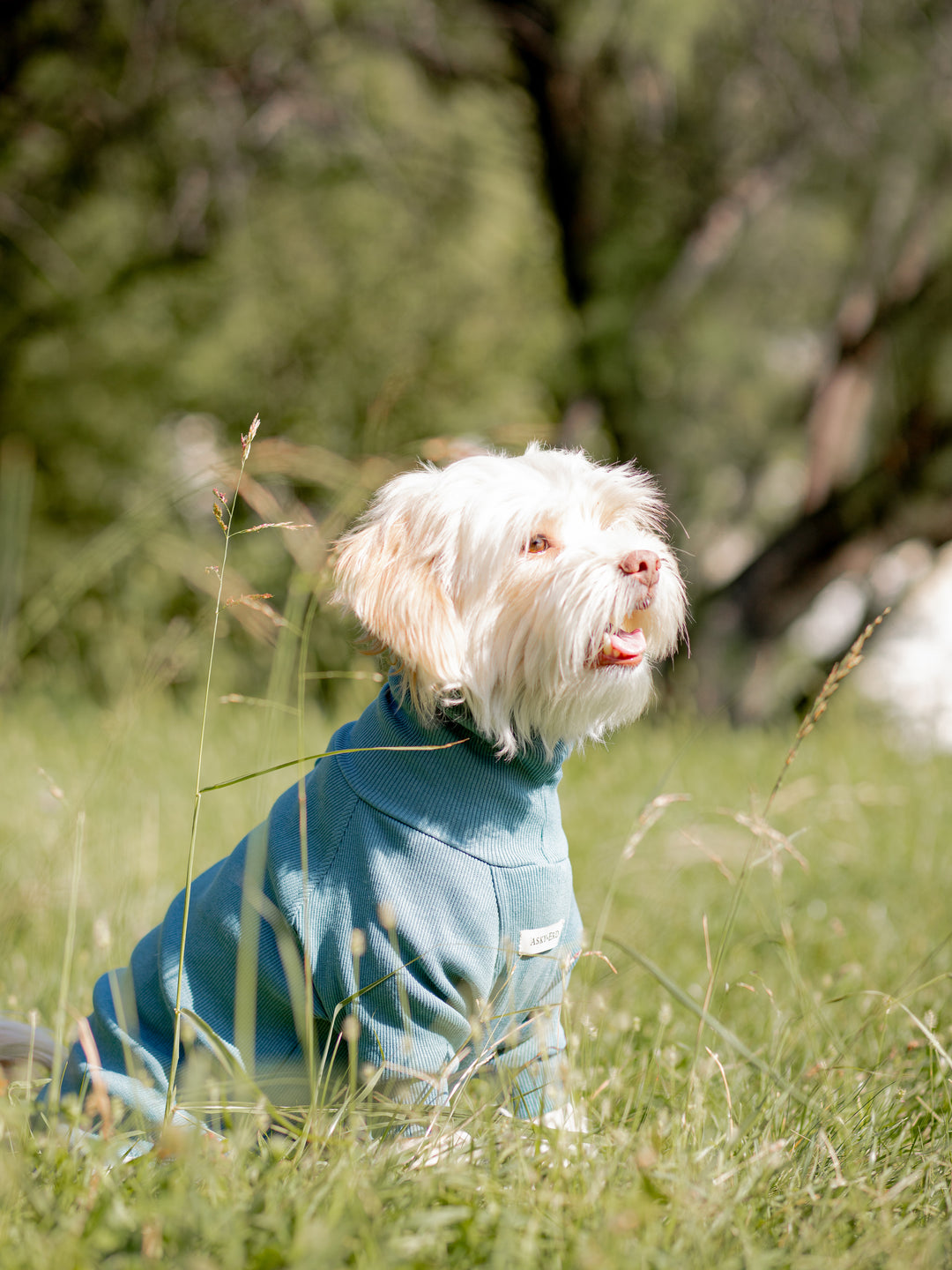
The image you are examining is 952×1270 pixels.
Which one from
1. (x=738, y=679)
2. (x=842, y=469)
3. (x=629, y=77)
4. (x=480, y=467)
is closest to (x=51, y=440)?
(x=629, y=77)

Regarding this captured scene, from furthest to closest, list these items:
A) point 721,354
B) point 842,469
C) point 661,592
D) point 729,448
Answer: point 729,448 → point 842,469 → point 721,354 → point 661,592

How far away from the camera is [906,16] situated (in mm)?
6758

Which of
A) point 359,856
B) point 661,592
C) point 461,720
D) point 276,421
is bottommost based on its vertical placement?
point 276,421

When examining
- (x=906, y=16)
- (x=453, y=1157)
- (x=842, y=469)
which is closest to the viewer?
(x=453, y=1157)

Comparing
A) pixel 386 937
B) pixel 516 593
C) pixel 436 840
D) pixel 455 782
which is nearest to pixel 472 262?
pixel 516 593

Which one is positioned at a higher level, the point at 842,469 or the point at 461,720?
the point at 461,720

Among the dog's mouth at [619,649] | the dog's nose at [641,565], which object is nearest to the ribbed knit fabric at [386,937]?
the dog's mouth at [619,649]

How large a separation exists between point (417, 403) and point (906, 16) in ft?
14.4

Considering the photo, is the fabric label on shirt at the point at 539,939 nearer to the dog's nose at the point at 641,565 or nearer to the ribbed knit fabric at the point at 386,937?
the ribbed knit fabric at the point at 386,937

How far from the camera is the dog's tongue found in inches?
77.5

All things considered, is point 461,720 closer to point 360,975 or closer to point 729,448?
point 360,975

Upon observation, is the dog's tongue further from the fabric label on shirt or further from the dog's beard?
the fabric label on shirt

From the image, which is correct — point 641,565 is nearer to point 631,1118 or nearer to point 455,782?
point 455,782

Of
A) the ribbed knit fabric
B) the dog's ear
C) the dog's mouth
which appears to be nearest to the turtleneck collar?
the ribbed knit fabric
